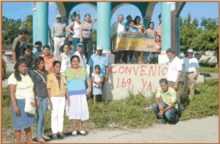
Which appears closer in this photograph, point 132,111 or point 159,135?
point 159,135

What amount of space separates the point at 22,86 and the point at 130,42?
5082 millimetres

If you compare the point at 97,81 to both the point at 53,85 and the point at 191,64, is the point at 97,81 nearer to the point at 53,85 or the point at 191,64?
the point at 53,85

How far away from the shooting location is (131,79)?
25.7ft

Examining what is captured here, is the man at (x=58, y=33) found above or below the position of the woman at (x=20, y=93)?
above

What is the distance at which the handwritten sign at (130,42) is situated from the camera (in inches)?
327

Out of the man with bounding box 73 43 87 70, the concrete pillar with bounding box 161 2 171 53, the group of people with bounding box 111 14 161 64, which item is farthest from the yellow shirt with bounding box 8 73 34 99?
the concrete pillar with bounding box 161 2 171 53

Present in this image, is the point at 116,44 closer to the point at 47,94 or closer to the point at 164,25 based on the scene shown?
the point at 164,25

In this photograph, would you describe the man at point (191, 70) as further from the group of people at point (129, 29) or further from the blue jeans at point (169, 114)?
the blue jeans at point (169, 114)

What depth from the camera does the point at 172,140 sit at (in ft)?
14.7

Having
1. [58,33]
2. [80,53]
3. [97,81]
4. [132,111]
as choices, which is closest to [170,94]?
[132,111]

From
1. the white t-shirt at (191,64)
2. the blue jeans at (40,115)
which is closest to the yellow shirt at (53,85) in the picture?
the blue jeans at (40,115)

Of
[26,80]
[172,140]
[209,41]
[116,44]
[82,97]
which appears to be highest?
[209,41]

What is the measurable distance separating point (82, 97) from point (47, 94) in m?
0.64

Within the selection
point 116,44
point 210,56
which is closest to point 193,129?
point 116,44
